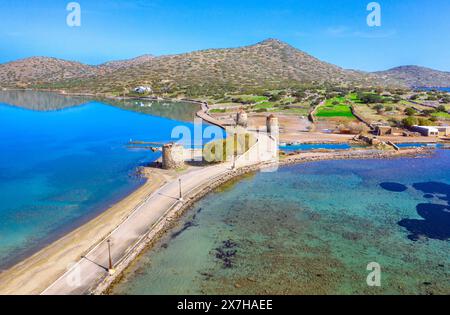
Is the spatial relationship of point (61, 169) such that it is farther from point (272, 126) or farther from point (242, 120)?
point (242, 120)

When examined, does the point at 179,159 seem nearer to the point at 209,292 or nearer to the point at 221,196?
the point at 221,196

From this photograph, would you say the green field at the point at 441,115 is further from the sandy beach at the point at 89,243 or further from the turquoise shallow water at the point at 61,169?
the sandy beach at the point at 89,243

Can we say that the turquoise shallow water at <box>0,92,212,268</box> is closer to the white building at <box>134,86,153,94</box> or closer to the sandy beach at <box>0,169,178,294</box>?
the sandy beach at <box>0,169,178,294</box>

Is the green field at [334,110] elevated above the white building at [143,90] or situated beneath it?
situated beneath

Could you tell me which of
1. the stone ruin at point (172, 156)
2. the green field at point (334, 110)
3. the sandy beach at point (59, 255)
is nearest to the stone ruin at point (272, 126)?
the green field at point (334, 110)

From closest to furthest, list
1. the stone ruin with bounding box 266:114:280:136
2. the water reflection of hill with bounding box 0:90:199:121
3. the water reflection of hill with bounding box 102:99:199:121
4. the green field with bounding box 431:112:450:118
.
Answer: the stone ruin with bounding box 266:114:280:136, the green field with bounding box 431:112:450:118, the water reflection of hill with bounding box 102:99:199:121, the water reflection of hill with bounding box 0:90:199:121

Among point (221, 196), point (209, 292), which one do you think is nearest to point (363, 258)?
point (209, 292)

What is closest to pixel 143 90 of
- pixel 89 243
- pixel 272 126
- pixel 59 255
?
pixel 272 126

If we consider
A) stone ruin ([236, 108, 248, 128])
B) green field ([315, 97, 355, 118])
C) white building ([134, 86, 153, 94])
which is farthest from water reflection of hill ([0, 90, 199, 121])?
green field ([315, 97, 355, 118])
